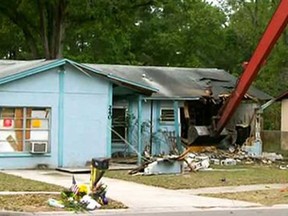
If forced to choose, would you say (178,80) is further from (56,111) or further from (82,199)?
(82,199)

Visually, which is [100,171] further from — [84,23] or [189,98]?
[84,23]

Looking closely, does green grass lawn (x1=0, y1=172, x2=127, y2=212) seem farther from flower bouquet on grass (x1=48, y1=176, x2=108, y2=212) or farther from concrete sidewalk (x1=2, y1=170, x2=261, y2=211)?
concrete sidewalk (x1=2, y1=170, x2=261, y2=211)

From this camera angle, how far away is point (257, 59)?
28281 millimetres

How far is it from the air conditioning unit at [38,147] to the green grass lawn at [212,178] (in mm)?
2760

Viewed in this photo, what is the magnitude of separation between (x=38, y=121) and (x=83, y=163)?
87.5 inches

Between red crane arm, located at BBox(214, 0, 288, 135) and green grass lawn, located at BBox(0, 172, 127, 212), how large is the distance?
11905 millimetres

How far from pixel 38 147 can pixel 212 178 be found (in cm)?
646

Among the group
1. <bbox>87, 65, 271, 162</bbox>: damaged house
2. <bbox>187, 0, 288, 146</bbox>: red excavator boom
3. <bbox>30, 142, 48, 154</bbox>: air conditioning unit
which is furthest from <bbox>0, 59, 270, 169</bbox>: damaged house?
<bbox>187, 0, 288, 146</bbox>: red excavator boom

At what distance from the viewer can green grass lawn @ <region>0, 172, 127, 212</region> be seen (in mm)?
14135

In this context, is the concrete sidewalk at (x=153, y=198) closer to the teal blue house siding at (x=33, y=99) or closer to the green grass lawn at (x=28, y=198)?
the green grass lawn at (x=28, y=198)

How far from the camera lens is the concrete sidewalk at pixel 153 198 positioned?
15.2 m

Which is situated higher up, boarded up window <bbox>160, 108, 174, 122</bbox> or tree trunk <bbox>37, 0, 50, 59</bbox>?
tree trunk <bbox>37, 0, 50, 59</bbox>

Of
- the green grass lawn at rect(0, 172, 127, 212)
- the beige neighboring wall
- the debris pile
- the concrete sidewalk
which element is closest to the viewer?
the green grass lawn at rect(0, 172, 127, 212)

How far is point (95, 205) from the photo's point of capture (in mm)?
14391
